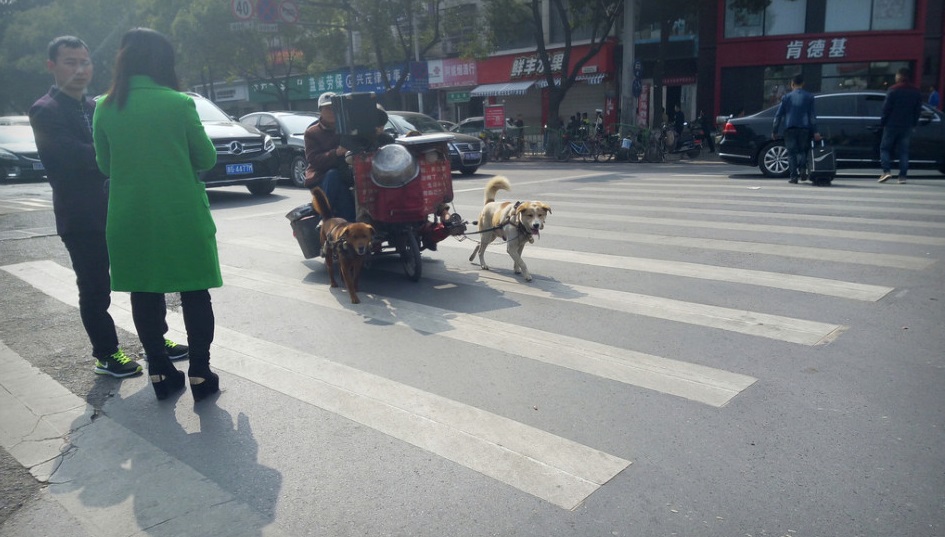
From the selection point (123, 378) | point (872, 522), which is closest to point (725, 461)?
point (872, 522)

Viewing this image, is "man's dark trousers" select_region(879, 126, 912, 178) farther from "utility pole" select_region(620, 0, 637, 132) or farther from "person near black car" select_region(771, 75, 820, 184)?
"utility pole" select_region(620, 0, 637, 132)

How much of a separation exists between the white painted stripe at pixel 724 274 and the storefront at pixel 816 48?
22921 millimetres

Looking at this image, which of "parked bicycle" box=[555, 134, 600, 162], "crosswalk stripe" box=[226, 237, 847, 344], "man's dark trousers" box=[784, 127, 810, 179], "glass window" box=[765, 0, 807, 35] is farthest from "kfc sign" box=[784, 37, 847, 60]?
"crosswalk stripe" box=[226, 237, 847, 344]

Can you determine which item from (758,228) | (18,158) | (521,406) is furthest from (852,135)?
(18,158)

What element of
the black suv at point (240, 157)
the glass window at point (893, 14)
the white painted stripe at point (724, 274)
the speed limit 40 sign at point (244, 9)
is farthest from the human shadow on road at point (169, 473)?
the glass window at point (893, 14)

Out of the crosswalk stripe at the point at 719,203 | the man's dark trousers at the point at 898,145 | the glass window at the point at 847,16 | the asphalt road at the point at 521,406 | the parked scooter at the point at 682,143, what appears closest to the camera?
the asphalt road at the point at 521,406

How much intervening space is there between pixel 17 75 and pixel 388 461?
58408mm

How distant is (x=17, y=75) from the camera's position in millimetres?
50531

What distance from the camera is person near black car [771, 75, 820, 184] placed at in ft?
39.4

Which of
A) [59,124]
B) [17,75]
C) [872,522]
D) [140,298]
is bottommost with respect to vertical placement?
[872,522]

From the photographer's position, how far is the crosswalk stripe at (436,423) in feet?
10.3

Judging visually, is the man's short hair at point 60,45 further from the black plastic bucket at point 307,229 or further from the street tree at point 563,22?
the street tree at point 563,22

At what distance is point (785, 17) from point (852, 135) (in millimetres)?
16675

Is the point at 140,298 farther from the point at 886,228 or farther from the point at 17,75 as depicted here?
the point at 17,75
